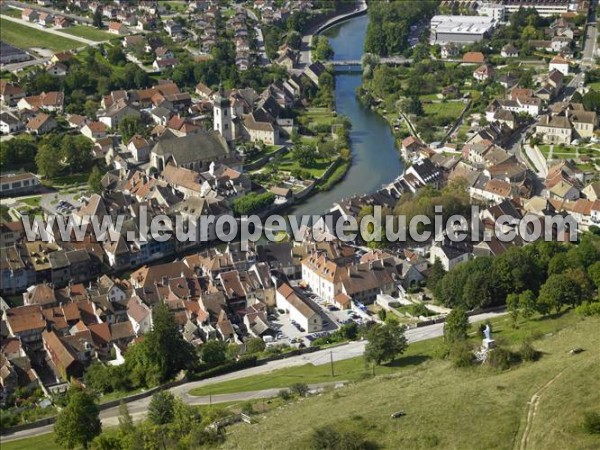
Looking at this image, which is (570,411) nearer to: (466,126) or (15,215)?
(15,215)

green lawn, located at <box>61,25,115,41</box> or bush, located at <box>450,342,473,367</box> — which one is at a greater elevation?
green lawn, located at <box>61,25,115,41</box>

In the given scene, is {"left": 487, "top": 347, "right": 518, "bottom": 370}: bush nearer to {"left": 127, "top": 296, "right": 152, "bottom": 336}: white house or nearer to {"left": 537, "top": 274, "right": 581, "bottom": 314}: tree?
{"left": 537, "top": 274, "right": 581, "bottom": 314}: tree

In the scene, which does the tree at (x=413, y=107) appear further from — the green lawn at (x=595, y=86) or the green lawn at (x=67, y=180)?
the green lawn at (x=67, y=180)

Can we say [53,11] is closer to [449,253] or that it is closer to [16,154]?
[16,154]

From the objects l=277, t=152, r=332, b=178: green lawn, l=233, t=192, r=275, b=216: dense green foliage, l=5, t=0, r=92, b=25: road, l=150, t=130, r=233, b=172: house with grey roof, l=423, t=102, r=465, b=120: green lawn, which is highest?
l=5, t=0, r=92, b=25: road

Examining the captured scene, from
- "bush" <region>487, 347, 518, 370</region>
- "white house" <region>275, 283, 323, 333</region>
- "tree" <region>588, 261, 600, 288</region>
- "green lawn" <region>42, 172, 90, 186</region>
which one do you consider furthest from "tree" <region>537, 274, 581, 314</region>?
"green lawn" <region>42, 172, 90, 186</region>

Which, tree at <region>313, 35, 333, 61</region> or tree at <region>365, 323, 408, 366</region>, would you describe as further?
tree at <region>313, 35, 333, 61</region>

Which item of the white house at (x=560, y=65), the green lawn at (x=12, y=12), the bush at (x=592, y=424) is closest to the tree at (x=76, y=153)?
the white house at (x=560, y=65)

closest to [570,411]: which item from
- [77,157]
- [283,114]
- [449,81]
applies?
[77,157]
